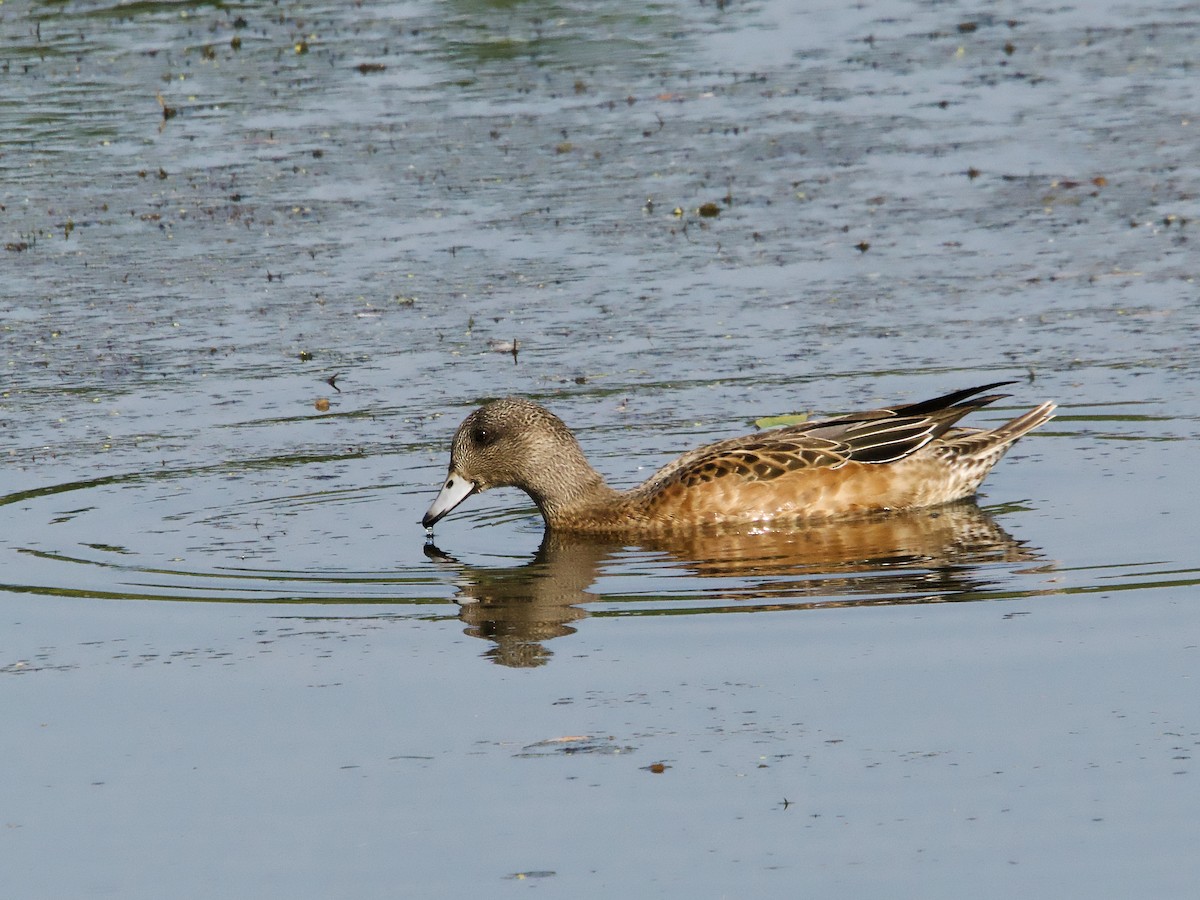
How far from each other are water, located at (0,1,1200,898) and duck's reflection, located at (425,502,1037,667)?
0.04 meters

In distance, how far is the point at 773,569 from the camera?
8.94 metres

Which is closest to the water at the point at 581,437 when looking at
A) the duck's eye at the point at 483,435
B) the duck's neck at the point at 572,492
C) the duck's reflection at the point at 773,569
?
the duck's reflection at the point at 773,569

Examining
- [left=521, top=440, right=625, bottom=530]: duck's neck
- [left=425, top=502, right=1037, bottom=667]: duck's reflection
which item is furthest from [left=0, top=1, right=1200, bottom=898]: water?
[left=521, top=440, right=625, bottom=530]: duck's neck

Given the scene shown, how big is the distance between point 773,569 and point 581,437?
2.17 meters

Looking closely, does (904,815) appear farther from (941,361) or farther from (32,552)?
(941,361)

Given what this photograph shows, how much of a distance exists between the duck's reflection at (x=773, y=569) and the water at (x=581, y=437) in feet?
0.12

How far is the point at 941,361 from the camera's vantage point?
11.6 m

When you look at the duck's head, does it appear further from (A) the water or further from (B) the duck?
(A) the water

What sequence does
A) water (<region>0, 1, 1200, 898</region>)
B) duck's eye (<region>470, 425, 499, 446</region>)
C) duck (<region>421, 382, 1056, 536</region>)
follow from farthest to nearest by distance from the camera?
duck's eye (<region>470, 425, 499, 446</region>), duck (<region>421, 382, 1056, 536</region>), water (<region>0, 1, 1200, 898</region>)

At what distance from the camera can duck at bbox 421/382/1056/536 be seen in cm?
978

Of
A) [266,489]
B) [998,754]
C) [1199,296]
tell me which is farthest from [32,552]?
[1199,296]

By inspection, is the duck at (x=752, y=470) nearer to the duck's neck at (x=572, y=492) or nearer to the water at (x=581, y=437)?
the duck's neck at (x=572, y=492)

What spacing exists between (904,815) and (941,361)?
19.2 feet

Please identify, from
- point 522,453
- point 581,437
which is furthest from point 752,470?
point 581,437
